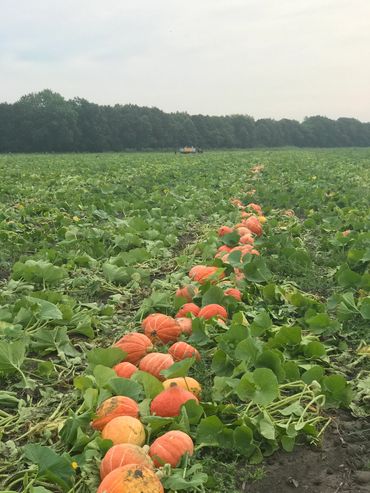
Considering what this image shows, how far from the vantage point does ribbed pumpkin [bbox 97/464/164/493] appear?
2.12 meters

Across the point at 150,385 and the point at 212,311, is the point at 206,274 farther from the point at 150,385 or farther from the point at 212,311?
the point at 150,385

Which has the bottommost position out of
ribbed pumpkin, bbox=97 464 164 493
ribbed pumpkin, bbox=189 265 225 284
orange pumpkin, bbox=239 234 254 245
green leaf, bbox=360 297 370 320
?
ribbed pumpkin, bbox=97 464 164 493

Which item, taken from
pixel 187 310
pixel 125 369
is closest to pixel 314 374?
pixel 125 369

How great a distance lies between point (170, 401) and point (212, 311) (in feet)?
4.64

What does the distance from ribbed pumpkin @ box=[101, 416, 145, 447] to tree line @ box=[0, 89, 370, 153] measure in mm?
68493

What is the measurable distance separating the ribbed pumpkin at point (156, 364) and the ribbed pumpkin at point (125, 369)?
0.06 metres

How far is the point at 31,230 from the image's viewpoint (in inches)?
328

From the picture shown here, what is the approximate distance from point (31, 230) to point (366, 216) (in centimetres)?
524

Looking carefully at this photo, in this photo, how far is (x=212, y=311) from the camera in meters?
4.14

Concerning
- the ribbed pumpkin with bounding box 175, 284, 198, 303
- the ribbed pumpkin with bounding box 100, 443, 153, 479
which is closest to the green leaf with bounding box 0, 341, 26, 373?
the ribbed pumpkin with bounding box 100, 443, 153, 479

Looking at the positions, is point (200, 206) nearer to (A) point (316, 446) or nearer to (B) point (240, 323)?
(B) point (240, 323)

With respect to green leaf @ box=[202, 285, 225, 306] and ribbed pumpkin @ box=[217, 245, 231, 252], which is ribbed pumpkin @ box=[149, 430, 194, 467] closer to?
green leaf @ box=[202, 285, 225, 306]

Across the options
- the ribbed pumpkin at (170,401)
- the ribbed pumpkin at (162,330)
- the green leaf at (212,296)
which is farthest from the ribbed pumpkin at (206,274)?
the ribbed pumpkin at (170,401)

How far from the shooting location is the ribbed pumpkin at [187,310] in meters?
4.23
